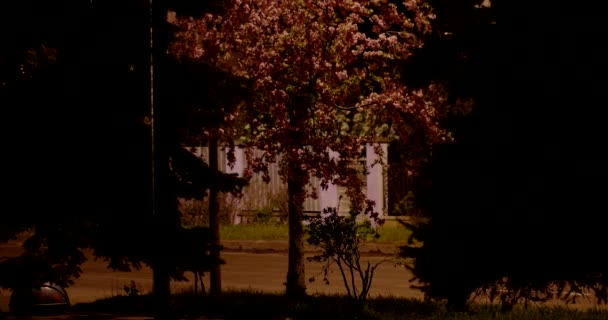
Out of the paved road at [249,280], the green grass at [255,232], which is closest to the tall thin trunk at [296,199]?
the paved road at [249,280]

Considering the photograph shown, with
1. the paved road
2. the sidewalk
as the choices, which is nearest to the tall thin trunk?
the paved road

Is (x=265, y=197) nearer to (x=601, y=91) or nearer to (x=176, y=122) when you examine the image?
(x=176, y=122)

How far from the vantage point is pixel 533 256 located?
397 inches

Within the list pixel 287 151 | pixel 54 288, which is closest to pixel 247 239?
pixel 287 151

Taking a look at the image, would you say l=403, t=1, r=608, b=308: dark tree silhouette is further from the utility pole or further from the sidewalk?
the sidewalk

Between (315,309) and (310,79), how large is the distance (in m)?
4.22

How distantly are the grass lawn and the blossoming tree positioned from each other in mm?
1267

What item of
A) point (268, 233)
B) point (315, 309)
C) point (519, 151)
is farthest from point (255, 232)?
point (519, 151)

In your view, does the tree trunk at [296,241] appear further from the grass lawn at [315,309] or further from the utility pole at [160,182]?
the utility pole at [160,182]

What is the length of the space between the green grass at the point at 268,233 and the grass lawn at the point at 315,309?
9.81 metres

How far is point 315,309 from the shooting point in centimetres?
1312

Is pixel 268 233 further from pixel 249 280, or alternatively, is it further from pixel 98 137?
pixel 98 137

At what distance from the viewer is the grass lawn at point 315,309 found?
12.7m

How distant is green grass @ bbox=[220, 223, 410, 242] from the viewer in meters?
25.0
